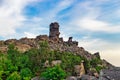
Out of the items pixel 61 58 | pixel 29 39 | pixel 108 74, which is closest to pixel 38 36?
pixel 29 39

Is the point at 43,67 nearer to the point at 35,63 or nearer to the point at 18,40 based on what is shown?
the point at 35,63

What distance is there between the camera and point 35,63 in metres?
118

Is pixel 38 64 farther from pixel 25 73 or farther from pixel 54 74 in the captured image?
pixel 54 74

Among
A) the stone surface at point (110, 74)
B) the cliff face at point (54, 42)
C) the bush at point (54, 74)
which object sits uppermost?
the cliff face at point (54, 42)

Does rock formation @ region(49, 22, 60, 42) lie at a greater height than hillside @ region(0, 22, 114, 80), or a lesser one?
greater

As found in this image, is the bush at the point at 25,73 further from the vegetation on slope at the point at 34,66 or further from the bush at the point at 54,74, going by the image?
the bush at the point at 54,74

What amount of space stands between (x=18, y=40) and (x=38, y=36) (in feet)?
38.2

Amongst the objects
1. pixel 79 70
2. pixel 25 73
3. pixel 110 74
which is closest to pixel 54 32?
pixel 79 70

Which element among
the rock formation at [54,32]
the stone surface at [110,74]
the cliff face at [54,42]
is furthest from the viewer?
the rock formation at [54,32]

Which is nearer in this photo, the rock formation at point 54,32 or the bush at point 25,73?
the bush at point 25,73

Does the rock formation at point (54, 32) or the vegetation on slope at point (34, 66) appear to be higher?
the rock formation at point (54, 32)

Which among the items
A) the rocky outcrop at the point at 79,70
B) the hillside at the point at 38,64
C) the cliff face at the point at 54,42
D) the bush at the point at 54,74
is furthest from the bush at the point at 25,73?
the cliff face at the point at 54,42

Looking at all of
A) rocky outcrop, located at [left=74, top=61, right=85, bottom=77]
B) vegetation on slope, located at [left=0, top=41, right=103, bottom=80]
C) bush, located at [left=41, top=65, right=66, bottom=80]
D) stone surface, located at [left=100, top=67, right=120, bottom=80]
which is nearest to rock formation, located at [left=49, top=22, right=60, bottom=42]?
vegetation on slope, located at [left=0, top=41, right=103, bottom=80]

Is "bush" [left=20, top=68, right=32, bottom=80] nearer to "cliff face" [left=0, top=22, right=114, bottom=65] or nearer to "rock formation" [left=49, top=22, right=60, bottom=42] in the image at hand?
"cliff face" [left=0, top=22, right=114, bottom=65]
